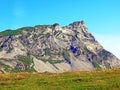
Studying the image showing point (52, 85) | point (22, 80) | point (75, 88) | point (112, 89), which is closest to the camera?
point (112, 89)

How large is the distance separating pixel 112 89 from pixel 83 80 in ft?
24.1

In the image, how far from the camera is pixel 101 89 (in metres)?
33.5

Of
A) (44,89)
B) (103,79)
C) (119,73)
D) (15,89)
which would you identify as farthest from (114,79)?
(15,89)

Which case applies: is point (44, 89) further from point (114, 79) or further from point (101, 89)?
point (114, 79)

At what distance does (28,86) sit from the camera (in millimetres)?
37062

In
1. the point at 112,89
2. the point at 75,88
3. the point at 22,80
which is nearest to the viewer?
the point at 112,89

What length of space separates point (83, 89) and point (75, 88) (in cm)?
104

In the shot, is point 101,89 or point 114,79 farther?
point 114,79

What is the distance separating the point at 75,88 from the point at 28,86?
565 cm

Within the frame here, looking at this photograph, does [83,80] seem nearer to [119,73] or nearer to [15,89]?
[119,73]

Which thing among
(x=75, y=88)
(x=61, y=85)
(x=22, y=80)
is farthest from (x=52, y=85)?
(x=22, y=80)

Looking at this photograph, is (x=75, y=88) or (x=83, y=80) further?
(x=83, y=80)

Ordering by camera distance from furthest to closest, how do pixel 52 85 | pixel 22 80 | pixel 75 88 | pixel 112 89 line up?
pixel 22 80
pixel 52 85
pixel 75 88
pixel 112 89

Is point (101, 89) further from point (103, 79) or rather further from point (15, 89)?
point (15, 89)
